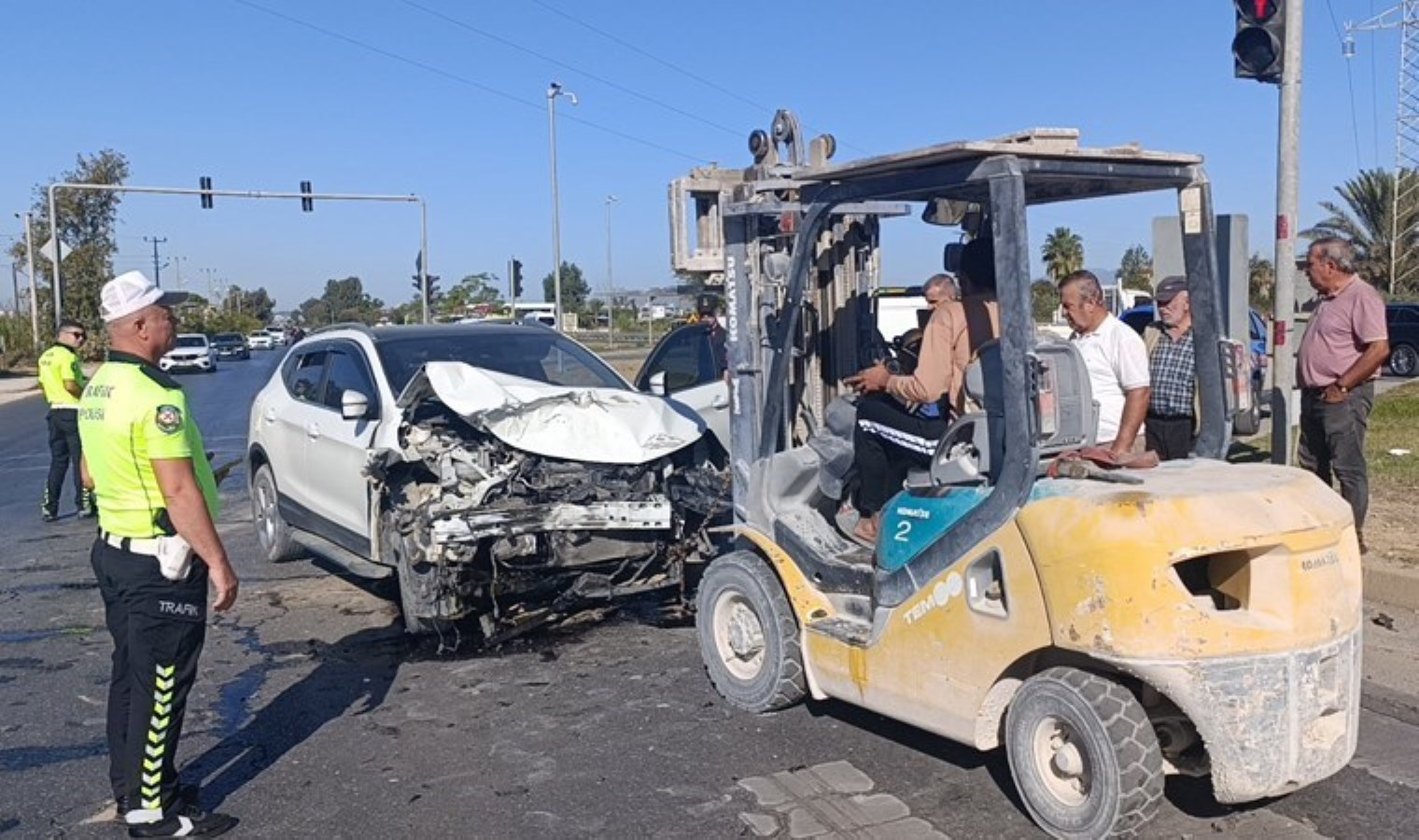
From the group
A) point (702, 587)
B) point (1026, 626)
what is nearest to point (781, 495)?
point (702, 587)

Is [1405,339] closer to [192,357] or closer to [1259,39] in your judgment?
[1259,39]

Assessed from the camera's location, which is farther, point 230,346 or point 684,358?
point 230,346

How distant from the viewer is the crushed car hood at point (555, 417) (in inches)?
270

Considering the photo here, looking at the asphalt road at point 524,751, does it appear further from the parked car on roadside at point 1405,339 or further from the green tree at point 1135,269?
the green tree at point 1135,269

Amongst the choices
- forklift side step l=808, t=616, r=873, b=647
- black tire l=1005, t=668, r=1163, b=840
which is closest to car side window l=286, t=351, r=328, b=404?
forklift side step l=808, t=616, r=873, b=647

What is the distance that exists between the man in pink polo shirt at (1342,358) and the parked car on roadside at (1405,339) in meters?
22.5

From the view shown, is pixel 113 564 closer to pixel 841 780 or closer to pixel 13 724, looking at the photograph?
pixel 13 724

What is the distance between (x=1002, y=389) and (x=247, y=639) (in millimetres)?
4866

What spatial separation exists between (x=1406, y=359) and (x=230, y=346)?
53001mm

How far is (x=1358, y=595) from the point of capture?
418 cm

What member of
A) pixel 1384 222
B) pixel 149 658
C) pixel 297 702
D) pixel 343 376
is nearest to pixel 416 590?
pixel 297 702

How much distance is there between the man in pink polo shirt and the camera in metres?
6.88

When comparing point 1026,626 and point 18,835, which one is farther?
point 18,835

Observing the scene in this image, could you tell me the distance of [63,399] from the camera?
451 inches
